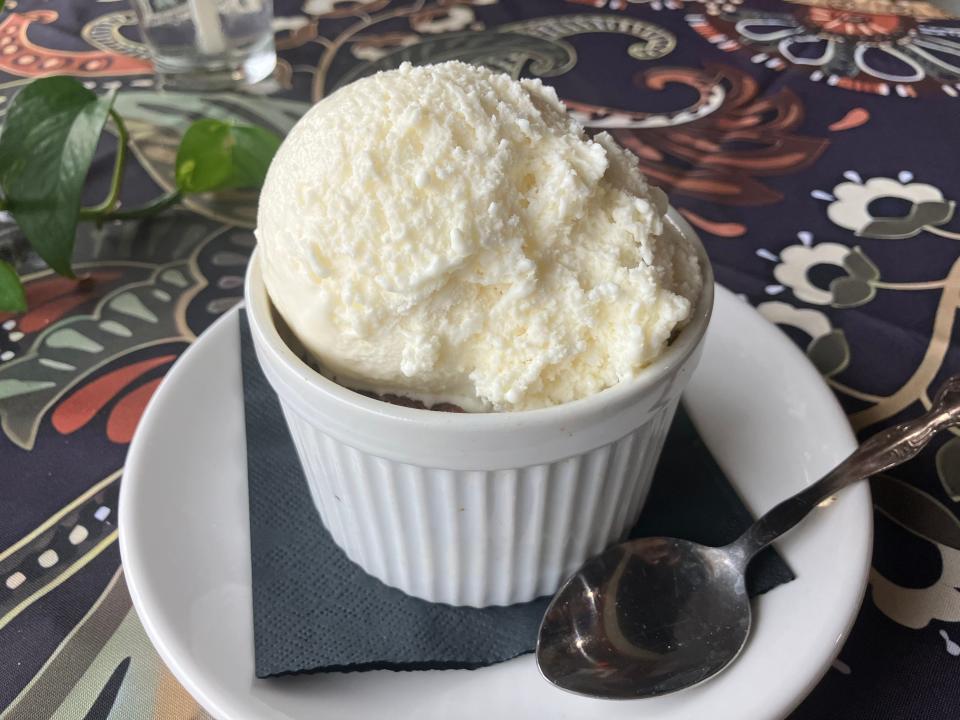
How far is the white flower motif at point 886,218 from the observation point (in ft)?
3.23

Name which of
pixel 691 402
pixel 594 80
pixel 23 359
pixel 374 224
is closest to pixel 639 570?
pixel 691 402

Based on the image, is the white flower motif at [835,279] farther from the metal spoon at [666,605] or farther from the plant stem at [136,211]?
the plant stem at [136,211]

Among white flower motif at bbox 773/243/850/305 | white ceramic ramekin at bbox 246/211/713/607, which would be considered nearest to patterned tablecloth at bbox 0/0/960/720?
white flower motif at bbox 773/243/850/305

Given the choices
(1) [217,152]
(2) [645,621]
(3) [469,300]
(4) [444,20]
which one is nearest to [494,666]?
(2) [645,621]

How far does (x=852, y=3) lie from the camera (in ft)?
4.53

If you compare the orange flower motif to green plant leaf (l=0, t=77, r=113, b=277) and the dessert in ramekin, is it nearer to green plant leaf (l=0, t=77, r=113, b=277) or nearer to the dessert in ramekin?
the dessert in ramekin

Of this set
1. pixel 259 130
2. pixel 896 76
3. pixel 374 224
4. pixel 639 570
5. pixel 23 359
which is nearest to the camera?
pixel 374 224

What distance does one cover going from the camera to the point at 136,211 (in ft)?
3.37

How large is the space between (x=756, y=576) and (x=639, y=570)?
0.08 m

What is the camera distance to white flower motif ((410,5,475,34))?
1370mm

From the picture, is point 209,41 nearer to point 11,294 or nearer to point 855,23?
point 11,294

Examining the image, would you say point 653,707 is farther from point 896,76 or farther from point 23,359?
point 896,76

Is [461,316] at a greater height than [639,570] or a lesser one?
greater

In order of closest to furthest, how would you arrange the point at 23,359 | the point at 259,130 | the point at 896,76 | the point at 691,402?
the point at 691,402 → the point at 23,359 → the point at 259,130 → the point at 896,76
